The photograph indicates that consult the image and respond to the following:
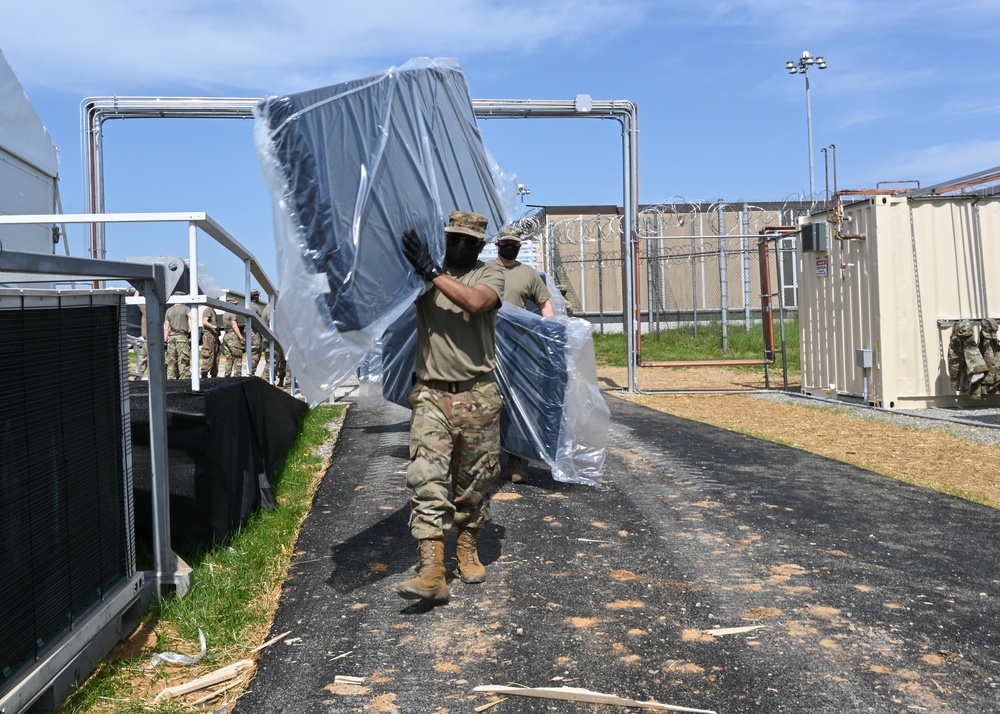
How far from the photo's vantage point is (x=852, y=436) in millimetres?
9438

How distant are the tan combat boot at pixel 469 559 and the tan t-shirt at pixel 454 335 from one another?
80 centimetres

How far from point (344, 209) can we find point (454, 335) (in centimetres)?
96

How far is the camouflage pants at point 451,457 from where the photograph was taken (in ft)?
13.7

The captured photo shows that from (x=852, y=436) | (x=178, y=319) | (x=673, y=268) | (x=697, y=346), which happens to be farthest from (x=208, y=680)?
(x=673, y=268)

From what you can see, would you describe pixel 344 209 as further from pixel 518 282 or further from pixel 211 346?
pixel 211 346

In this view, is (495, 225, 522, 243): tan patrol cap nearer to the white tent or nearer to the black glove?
the black glove

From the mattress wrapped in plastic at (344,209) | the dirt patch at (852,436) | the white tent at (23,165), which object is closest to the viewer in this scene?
the mattress wrapped in plastic at (344,209)

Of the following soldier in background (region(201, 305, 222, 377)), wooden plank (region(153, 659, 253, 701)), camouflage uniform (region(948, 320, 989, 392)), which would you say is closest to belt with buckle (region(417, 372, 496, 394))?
wooden plank (region(153, 659, 253, 701))

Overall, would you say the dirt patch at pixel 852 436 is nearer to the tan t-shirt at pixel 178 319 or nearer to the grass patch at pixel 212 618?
the grass patch at pixel 212 618

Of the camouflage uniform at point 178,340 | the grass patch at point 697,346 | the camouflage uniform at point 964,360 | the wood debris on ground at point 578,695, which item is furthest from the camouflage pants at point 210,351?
the wood debris on ground at point 578,695

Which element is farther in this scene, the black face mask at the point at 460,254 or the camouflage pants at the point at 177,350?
the camouflage pants at the point at 177,350

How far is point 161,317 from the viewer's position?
4020 millimetres

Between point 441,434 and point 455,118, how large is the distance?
2210mm

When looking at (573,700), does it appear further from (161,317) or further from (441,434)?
(161,317)
